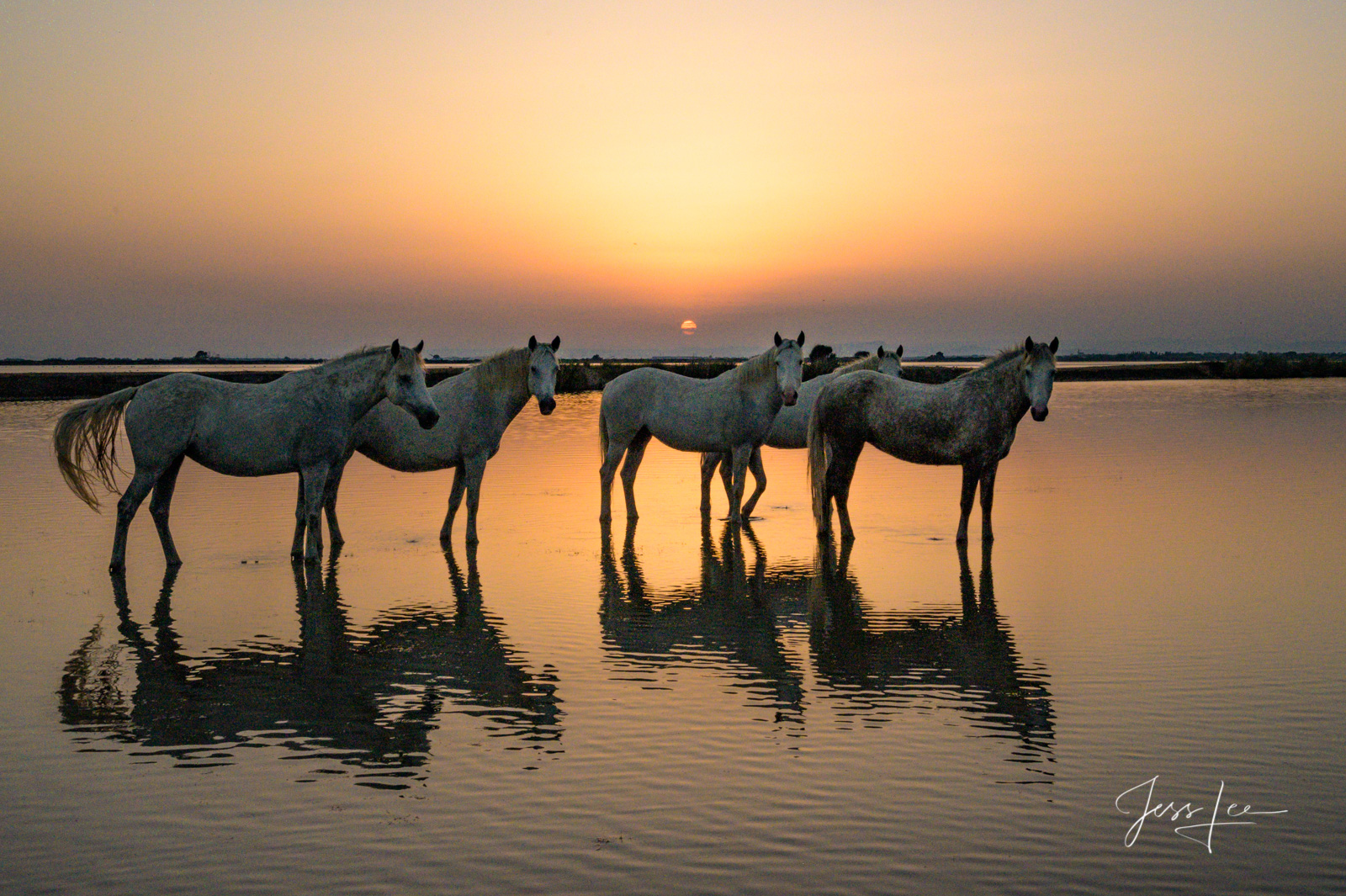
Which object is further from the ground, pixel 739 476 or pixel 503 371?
pixel 503 371

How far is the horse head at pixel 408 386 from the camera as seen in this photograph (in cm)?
1105

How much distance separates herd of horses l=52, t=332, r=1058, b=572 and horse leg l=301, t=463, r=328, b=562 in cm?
2

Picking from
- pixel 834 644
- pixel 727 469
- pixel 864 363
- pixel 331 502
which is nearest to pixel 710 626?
pixel 834 644

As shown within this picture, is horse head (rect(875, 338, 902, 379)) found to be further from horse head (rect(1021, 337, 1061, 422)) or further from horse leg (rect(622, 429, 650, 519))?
horse head (rect(1021, 337, 1061, 422))

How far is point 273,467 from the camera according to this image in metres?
10.6

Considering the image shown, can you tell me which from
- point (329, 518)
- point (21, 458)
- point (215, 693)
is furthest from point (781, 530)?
point (21, 458)

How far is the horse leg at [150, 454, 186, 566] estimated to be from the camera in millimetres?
10594

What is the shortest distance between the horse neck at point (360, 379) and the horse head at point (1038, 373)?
6506 millimetres

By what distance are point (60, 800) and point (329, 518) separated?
7570mm

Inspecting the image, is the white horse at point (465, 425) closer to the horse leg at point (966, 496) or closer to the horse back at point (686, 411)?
the horse back at point (686, 411)

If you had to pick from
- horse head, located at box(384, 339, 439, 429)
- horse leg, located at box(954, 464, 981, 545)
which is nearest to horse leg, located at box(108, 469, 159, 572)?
horse head, located at box(384, 339, 439, 429)

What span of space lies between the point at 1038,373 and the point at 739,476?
3881 mm

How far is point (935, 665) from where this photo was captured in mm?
6930
